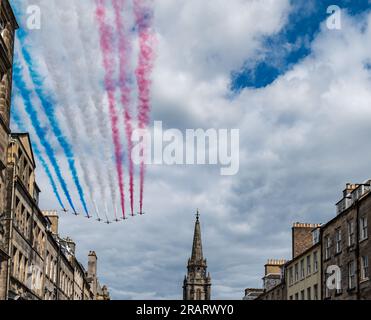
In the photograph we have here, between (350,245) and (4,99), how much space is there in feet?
90.2

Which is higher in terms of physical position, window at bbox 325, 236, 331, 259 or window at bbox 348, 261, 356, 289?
window at bbox 325, 236, 331, 259

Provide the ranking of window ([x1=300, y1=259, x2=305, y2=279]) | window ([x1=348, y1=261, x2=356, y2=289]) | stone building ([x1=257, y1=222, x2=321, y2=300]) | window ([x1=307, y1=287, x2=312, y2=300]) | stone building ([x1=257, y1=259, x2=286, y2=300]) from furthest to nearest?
stone building ([x1=257, y1=259, x2=286, y2=300]), window ([x1=300, y1=259, x2=305, y2=279]), window ([x1=307, y1=287, x2=312, y2=300]), stone building ([x1=257, y1=222, x2=321, y2=300]), window ([x1=348, y1=261, x2=356, y2=289])

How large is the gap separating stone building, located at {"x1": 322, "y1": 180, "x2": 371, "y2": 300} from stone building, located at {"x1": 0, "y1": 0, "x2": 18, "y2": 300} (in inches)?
949

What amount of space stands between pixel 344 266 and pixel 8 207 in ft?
85.2

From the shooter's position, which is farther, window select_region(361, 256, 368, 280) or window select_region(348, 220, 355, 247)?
window select_region(348, 220, 355, 247)

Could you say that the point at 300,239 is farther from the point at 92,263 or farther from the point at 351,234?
the point at 92,263

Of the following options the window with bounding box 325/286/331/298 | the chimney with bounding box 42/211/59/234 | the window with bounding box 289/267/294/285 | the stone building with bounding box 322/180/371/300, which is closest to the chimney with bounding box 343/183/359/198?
the stone building with bounding box 322/180/371/300

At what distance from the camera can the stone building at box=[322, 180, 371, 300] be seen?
151 ft

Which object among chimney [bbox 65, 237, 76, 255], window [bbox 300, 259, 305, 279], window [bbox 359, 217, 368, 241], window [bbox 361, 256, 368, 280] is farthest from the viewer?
chimney [bbox 65, 237, 76, 255]

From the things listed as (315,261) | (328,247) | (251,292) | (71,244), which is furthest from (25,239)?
(251,292)

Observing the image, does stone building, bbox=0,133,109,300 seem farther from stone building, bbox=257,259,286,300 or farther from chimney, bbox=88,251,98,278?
chimney, bbox=88,251,98,278

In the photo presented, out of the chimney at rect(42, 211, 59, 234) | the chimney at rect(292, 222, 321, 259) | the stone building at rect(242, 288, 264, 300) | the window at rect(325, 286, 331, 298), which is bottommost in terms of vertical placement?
the window at rect(325, 286, 331, 298)

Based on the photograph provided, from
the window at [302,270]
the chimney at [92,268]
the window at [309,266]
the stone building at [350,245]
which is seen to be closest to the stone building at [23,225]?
the stone building at [350,245]
